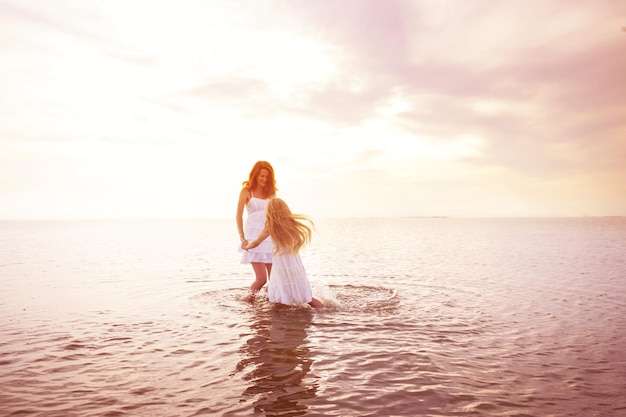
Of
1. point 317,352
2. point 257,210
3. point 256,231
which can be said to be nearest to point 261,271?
point 256,231

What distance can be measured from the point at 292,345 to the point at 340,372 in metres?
1.60

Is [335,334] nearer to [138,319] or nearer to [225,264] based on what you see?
[138,319]

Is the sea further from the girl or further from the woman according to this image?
the woman

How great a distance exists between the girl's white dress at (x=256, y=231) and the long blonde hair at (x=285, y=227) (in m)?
1.16

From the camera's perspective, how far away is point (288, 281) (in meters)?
10.9

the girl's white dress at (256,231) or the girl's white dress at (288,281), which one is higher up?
the girl's white dress at (256,231)

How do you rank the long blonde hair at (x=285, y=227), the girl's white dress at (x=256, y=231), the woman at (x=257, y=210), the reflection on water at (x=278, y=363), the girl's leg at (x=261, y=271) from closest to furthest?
1. the reflection on water at (x=278, y=363)
2. the long blonde hair at (x=285, y=227)
3. the woman at (x=257, y=210)
4. the girl's white dress at (x=256, y=231)
5. the girl's leg at (x=261, y=271)

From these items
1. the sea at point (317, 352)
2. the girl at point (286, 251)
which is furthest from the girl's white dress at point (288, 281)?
the sea at point (317, 352)

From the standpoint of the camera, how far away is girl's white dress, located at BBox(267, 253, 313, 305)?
10.7m

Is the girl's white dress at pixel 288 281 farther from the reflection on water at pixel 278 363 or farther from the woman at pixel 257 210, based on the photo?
the woman at pixel 257 210

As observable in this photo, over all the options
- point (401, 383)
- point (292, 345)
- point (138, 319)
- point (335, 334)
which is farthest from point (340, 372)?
point (138, 319)

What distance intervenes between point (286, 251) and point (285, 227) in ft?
2.26

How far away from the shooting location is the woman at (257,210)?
1142cm

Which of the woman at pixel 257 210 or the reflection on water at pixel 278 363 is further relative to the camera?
the woman at pixel 257 210
